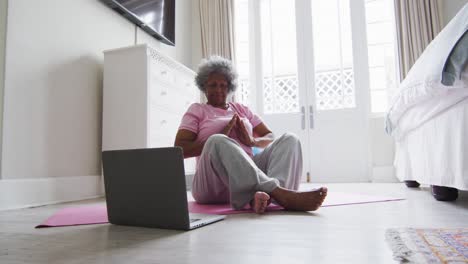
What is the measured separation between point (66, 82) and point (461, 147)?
2.11 meters

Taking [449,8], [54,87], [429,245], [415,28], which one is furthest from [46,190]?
[449,8]

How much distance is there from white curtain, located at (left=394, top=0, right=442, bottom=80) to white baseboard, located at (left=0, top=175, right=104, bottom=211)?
115 inches

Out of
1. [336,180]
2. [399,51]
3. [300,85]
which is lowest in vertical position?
[336,180]

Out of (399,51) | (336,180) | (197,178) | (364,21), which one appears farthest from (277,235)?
(364,21)

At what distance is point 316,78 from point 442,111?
2.29 m

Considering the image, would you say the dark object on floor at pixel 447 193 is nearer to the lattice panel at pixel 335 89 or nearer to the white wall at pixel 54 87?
the white wall at pixel 54 87

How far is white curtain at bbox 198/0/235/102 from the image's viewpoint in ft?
12.7

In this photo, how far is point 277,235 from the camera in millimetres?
928

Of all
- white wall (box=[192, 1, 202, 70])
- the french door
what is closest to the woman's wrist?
the french door

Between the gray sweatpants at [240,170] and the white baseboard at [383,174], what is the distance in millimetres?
2255

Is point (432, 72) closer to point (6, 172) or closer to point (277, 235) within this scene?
point (277, 235)

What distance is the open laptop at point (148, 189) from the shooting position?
3.25ft

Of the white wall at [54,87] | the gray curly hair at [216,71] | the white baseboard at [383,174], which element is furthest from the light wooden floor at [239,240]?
the white baseboard at [383,174]

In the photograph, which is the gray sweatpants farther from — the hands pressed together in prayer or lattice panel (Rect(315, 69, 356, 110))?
lattice panel (Rect(315, 69, 356, 110))
